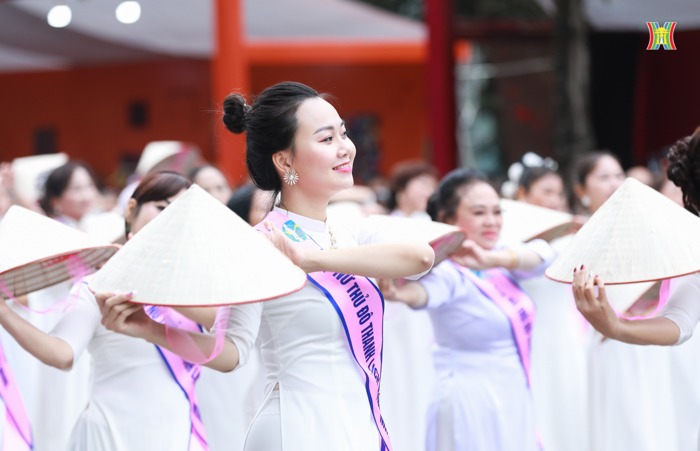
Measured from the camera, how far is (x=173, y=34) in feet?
38.8

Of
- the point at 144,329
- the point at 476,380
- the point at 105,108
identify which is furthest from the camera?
the point at 105,108

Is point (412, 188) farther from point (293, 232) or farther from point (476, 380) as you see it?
point (293, 232)

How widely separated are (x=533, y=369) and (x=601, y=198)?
0.80m

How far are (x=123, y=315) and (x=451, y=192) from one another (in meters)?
1.78

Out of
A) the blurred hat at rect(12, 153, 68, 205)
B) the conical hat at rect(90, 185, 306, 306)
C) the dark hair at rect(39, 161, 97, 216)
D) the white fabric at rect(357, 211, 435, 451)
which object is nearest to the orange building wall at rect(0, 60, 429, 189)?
the blurred hat at rect(12, 153, 68, 205)

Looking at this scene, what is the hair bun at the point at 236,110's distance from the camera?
102 inches

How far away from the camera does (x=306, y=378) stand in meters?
2.47

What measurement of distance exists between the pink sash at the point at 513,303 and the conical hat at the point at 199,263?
Result: 1.53 meters

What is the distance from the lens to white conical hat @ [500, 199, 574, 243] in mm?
3979

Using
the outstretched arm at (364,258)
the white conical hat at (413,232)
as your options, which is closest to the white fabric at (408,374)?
the white conical hat at (413,232)

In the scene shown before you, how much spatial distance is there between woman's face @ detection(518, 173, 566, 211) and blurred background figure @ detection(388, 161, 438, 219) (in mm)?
811

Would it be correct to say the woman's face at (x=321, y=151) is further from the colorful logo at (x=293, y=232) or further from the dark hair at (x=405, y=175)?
the dark hair at (x=405, y=175)

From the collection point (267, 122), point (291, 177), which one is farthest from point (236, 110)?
point (291, 177)

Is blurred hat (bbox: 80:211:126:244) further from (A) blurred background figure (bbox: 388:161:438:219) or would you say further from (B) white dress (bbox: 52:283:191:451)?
(A) blurred background figure (bbox: 388:161:438:219)
